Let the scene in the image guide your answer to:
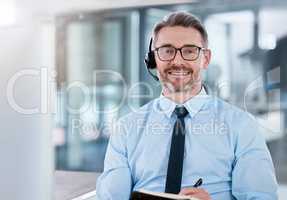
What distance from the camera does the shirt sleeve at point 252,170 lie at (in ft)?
5.26

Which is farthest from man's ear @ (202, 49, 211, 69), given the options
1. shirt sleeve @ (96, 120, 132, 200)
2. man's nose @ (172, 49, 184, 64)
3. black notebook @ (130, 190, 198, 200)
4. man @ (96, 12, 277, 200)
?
black notebook @ (130, 190, 198, 200)

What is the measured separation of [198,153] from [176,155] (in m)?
0.09

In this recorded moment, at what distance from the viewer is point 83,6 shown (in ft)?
6.61

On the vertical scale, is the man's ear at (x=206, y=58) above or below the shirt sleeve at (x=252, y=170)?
above

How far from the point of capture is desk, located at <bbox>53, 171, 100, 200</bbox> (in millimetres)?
1939

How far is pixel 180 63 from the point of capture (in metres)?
1.68

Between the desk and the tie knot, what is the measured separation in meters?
0.46

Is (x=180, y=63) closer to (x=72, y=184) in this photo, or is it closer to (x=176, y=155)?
(x=176, y=155)

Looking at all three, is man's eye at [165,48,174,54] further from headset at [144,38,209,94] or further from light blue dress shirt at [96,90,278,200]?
light blue dress shirt at [96,90,278,200]

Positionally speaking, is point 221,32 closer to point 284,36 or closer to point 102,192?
point 284,36

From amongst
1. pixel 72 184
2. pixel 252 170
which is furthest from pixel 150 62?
pixel 72 184

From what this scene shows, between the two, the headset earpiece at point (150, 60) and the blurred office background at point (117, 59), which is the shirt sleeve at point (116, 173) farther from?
the headset earpiece at point (150, 60)

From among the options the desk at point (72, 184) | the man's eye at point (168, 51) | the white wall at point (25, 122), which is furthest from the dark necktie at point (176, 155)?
the white wall at point (25, 122)

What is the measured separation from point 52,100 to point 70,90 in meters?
0.11
